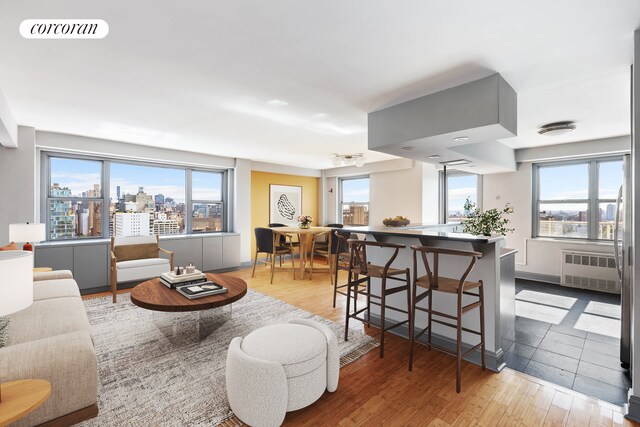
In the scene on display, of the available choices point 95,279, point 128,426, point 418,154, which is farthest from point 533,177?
point 95,279

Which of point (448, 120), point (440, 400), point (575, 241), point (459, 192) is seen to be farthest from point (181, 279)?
point (575, 241)

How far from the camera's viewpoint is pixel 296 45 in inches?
77.7

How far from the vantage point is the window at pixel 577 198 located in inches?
191

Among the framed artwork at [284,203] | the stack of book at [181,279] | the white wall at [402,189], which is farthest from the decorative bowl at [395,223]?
the framed artwork at [284,203]

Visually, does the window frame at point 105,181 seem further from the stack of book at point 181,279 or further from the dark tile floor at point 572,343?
the dark tile floor at point 572,343

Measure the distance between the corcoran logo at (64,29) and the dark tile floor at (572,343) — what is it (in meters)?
3.93

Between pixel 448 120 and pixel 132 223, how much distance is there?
5.37m

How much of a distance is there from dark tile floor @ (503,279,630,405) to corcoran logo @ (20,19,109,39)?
155 inches

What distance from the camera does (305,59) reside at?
2164mm

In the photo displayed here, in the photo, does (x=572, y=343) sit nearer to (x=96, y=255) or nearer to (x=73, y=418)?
(x=73, y=418)

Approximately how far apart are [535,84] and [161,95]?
3.45 m

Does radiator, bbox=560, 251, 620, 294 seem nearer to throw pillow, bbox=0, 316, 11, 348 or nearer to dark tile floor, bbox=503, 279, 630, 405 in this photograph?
dark tile floor, bbox=503, 279, 630, 405

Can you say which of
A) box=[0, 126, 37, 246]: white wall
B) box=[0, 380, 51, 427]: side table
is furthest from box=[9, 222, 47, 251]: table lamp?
box=[0, 380, 51, 427]: side table

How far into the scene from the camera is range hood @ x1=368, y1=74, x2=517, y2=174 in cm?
244
